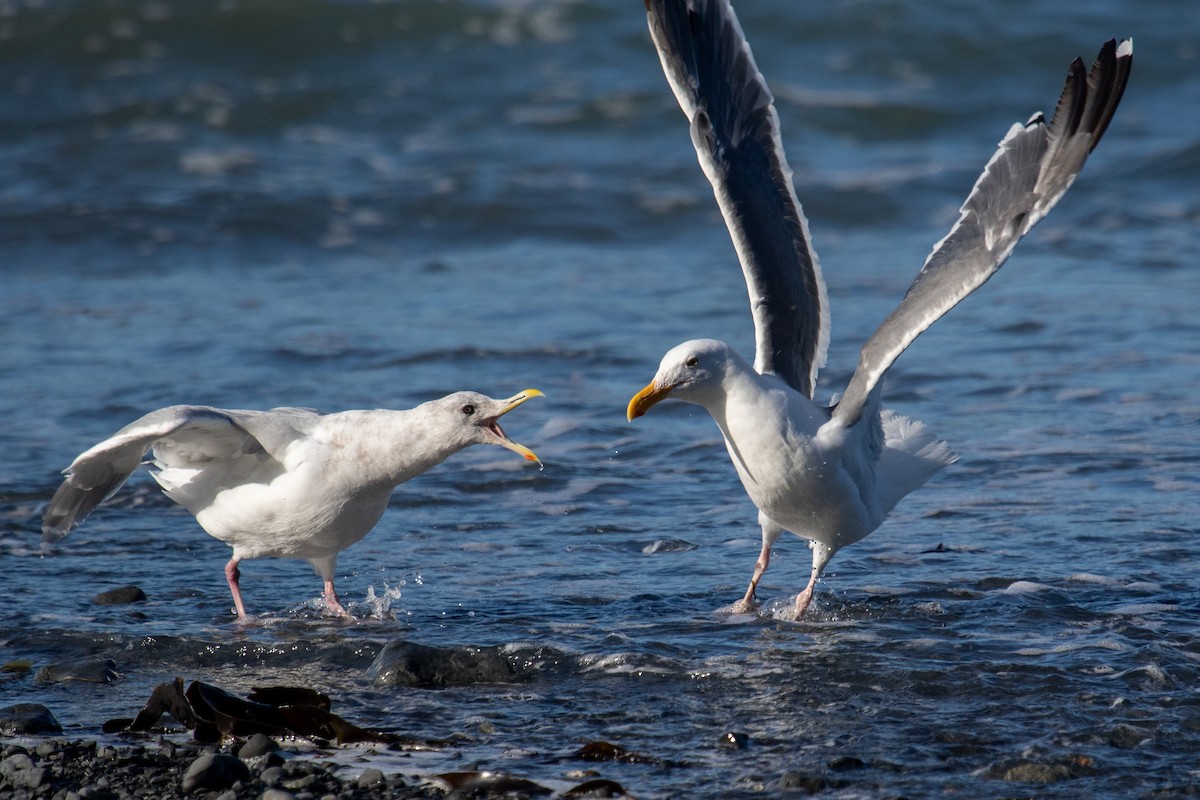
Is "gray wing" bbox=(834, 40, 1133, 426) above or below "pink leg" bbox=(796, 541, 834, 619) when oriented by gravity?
above

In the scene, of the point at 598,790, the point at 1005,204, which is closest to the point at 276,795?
the point at 598,790

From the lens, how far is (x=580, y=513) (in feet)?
23.7

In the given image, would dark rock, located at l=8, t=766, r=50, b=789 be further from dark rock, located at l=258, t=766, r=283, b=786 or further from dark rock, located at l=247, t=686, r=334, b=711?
dark rock, located at l=247, t=686, r=334, b=711

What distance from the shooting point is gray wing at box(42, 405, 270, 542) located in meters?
5.52

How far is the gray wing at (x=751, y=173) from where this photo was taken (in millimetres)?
6207

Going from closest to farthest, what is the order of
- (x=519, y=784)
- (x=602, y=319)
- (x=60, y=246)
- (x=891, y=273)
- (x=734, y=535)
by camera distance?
(x=519, y=784) → (x=734, y=535) → (x=602, y=319) → (x=891, y=273) → (x=60, y=246)

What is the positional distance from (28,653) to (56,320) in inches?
238

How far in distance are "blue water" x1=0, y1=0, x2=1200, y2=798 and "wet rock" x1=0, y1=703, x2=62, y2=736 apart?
9cm

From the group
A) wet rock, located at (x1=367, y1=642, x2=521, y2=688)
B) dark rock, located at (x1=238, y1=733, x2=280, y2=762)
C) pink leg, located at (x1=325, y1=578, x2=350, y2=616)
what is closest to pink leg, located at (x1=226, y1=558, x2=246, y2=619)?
pink leg, located at (x1=325, y1=578, x2=350, y2=616)

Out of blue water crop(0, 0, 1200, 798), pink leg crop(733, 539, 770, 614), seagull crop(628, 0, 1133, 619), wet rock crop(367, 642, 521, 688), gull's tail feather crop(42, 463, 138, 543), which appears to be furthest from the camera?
gull's tail feather crop(42, 463, 138, 543)

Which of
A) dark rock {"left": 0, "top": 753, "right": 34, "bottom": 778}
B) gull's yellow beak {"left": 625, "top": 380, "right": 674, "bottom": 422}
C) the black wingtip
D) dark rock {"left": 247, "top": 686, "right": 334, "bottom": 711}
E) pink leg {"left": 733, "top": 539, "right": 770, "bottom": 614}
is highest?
the black wingtip

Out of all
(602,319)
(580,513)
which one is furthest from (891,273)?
(580,513)

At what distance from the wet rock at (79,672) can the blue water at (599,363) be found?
0.08 meters

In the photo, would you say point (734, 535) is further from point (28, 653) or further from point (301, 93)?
point (301, 93)
